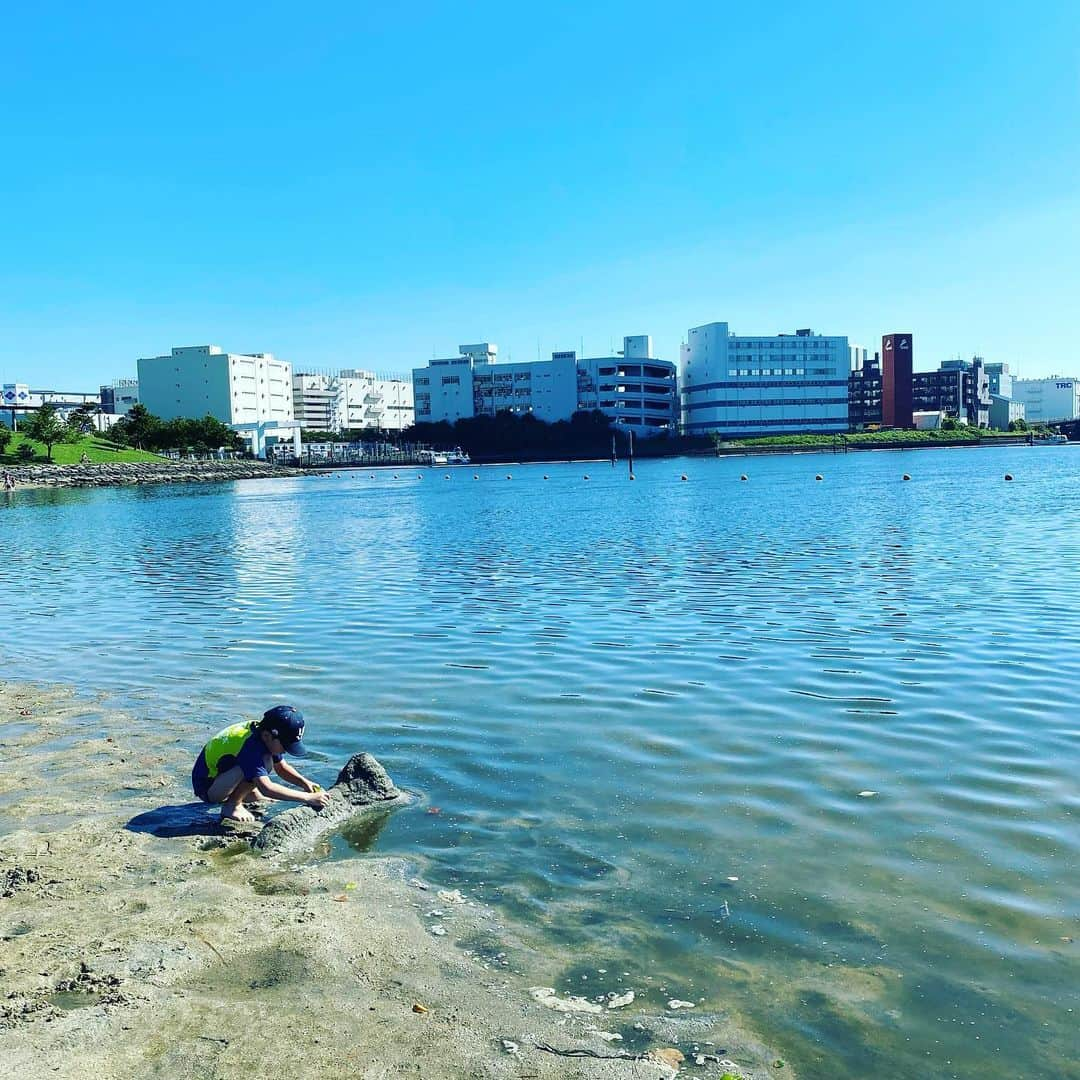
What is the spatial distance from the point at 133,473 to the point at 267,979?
474 ft

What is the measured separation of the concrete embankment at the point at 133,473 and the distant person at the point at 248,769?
128938 millimetres

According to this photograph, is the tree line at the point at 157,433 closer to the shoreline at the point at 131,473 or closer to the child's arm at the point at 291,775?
the shoreline at the point at 131,473

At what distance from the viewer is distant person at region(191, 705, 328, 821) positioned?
1009 cm

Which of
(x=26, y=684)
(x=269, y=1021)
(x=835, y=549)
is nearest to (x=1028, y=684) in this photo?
(x=269, y=1021)

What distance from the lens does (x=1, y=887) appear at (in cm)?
873

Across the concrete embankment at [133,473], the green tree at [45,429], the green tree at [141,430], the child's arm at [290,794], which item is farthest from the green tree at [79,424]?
the child's arm at [290,794]

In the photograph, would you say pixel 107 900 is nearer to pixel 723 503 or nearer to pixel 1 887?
pixel 1 887

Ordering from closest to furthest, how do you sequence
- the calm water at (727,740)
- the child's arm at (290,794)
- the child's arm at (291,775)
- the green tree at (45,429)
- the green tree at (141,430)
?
the calm water at (727,740) → the child's arm at (290,794) → the child's arm at (291,775) → the green tree at (45,429) → the green tree at (141,430)

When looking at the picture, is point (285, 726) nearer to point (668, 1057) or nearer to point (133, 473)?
point (668, 1057)

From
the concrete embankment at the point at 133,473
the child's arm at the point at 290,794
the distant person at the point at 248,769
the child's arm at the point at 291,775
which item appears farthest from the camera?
the concrete embankment at the point at 133,473

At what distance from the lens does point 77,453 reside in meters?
149

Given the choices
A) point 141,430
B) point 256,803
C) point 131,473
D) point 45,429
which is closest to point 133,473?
point 131,473

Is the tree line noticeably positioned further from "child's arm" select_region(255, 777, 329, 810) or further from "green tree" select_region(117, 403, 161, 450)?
"child's arm" select_region(255, 777, 329, 810)

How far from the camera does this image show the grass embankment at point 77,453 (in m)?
138
